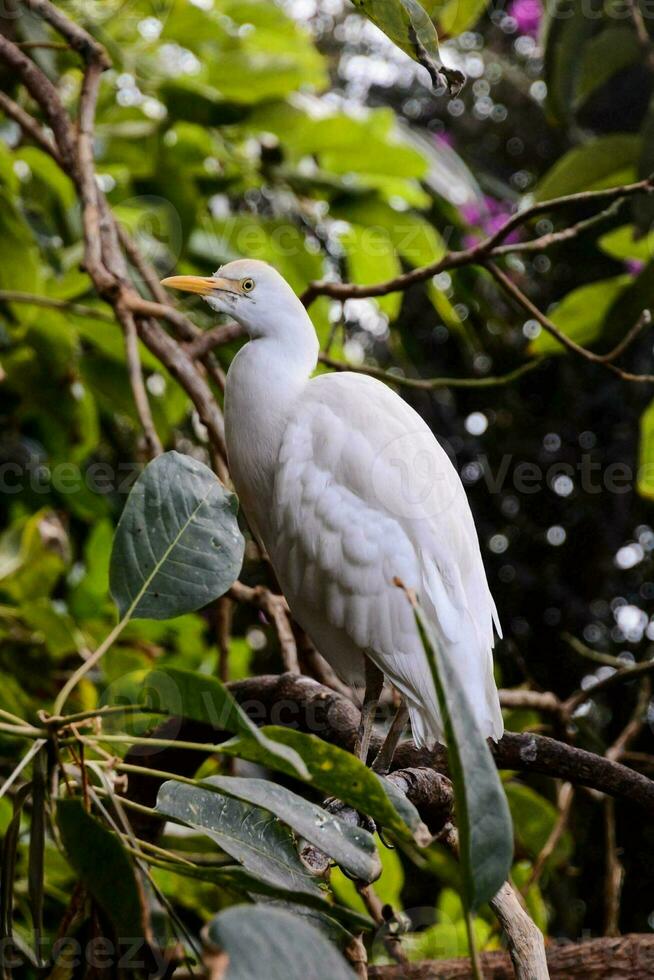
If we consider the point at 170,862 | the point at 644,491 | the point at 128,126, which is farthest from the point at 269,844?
the point at 128,126

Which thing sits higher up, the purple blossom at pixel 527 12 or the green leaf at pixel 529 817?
the purple blossom at pixel 527 12

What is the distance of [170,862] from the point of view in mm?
682

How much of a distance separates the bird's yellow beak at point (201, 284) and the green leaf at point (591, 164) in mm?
782

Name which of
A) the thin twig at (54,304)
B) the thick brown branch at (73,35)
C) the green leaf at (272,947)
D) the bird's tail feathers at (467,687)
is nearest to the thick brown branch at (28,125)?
the thick brown branch at (73,35)

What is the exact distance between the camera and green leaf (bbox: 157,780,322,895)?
0.71 metres

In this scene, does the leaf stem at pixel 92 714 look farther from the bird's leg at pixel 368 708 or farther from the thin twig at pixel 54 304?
the thin twig at pixel 54 304

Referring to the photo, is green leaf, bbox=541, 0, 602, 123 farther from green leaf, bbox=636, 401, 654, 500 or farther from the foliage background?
green leaf, bbox=636, 401, 654, 500

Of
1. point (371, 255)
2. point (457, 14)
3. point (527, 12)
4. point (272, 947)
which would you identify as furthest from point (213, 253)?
point (272, 947)

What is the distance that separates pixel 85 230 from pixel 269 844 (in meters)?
0.90

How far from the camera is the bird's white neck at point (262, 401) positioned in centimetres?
131

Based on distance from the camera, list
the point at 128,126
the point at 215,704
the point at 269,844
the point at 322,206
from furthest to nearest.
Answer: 1. the point at 322,206
2. the point at 128,126
3. the point at 269,844
4. the point at 215,704

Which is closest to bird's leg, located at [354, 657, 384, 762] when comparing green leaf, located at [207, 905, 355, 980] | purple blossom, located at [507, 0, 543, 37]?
green leaf, located at [207, 905, 355, 980]

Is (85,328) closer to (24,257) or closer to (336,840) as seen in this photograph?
(24,257)

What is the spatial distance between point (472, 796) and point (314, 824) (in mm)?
124
